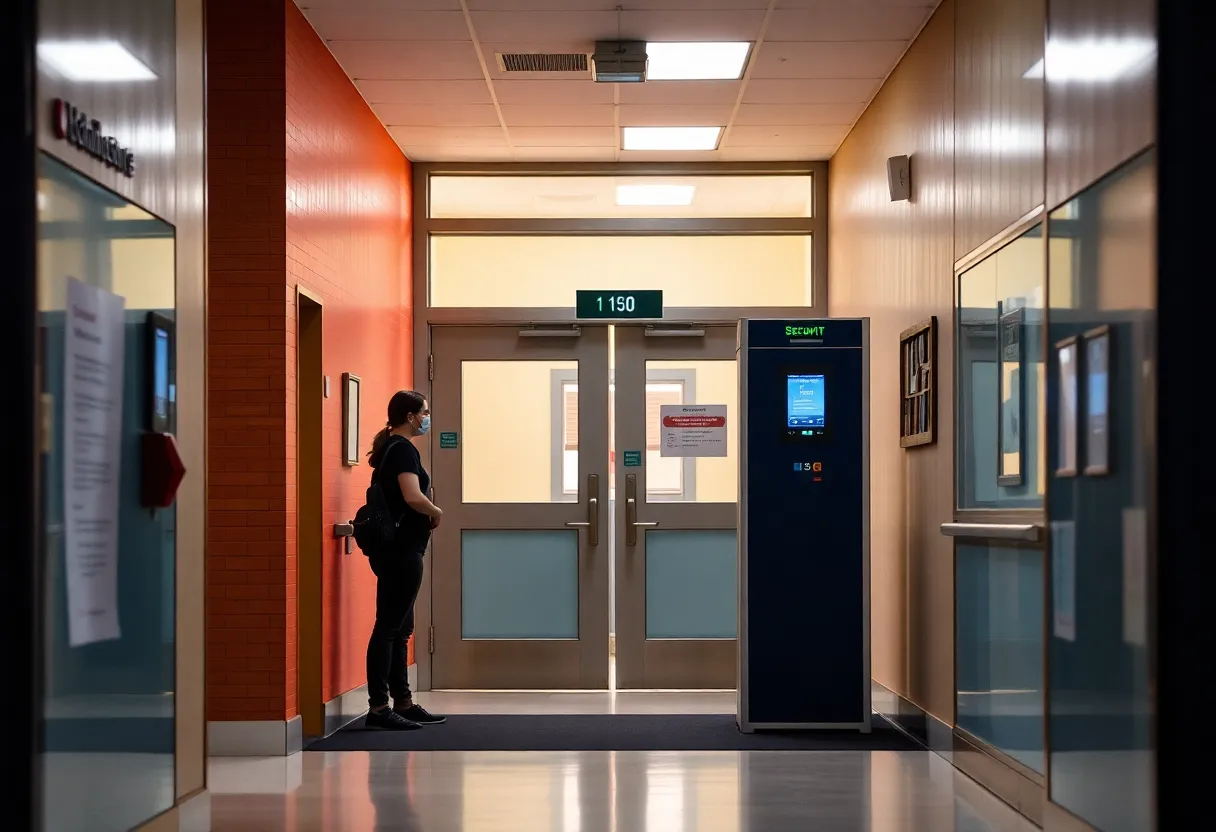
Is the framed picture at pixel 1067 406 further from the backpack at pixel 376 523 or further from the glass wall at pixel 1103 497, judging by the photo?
the backpack at pixel 376 523

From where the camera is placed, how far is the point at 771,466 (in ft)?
21.9

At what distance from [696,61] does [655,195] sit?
2.02 metres

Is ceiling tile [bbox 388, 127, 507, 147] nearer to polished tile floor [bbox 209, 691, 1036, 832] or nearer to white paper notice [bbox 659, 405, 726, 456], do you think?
white paper notice [bbox 659, 405, 726, 456]

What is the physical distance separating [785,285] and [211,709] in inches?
185

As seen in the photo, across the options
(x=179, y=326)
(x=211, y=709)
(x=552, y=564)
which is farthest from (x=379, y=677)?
(x=179, y=326)

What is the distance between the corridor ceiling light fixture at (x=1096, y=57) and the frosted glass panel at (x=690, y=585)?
5.14 m

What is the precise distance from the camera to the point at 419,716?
7004mm

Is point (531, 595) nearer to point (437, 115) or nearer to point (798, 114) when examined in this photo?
point (437, 115)

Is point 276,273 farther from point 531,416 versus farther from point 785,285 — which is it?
point 785,285

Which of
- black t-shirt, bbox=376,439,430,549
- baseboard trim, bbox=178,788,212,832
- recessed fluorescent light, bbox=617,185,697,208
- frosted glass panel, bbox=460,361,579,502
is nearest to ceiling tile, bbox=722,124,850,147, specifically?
recessed fluorescent light, bbox=617,185,697,208

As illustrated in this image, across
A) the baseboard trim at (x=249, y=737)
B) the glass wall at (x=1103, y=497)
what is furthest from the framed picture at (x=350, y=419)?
the glass wall at (x=1103, y=497)

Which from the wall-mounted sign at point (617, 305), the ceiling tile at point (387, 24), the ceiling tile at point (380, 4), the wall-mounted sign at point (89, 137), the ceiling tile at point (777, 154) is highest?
the ceiling tile at point (380, 4)

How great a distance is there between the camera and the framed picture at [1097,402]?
340cm

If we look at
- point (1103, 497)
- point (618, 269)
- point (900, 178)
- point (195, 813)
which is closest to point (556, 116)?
point (618, 269)
